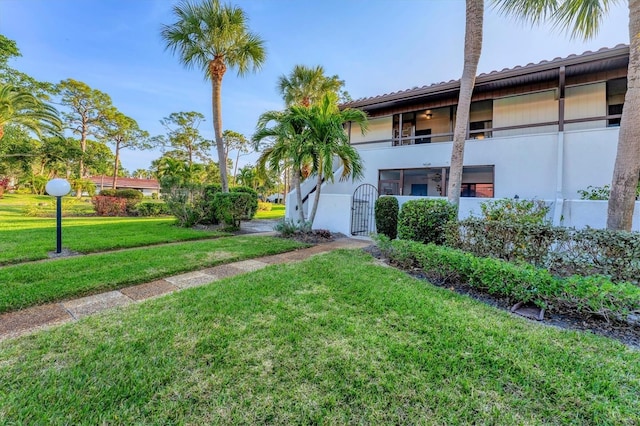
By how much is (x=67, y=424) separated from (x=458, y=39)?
12563 millimetres

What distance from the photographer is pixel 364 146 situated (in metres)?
14.5

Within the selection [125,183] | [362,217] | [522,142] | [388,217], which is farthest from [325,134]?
[125,183]

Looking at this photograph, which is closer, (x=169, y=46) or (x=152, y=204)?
(x=169, y=46)

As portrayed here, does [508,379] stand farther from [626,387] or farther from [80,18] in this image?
[80,18]

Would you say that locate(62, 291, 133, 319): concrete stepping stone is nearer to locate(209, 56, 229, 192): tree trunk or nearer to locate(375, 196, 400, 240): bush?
locate(375, 196, 400, 240): bush

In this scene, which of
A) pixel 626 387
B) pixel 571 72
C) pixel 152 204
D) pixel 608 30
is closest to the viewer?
pixel 626 387

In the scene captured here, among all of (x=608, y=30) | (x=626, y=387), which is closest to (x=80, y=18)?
(x=626, y=387)

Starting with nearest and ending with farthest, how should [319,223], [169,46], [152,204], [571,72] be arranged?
1. [571,72]
2. [319,223]
3. [169,46]
4. [152,204]

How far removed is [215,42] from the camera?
39.2ft

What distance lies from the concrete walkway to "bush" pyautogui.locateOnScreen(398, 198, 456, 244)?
2816 mm

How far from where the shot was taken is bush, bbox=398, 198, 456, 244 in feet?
19.9

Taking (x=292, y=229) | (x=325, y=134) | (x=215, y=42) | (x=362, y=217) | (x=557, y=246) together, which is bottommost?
(x=292, y=229)

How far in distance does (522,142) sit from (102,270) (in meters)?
12.2

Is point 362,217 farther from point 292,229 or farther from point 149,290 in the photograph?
point 149,290
